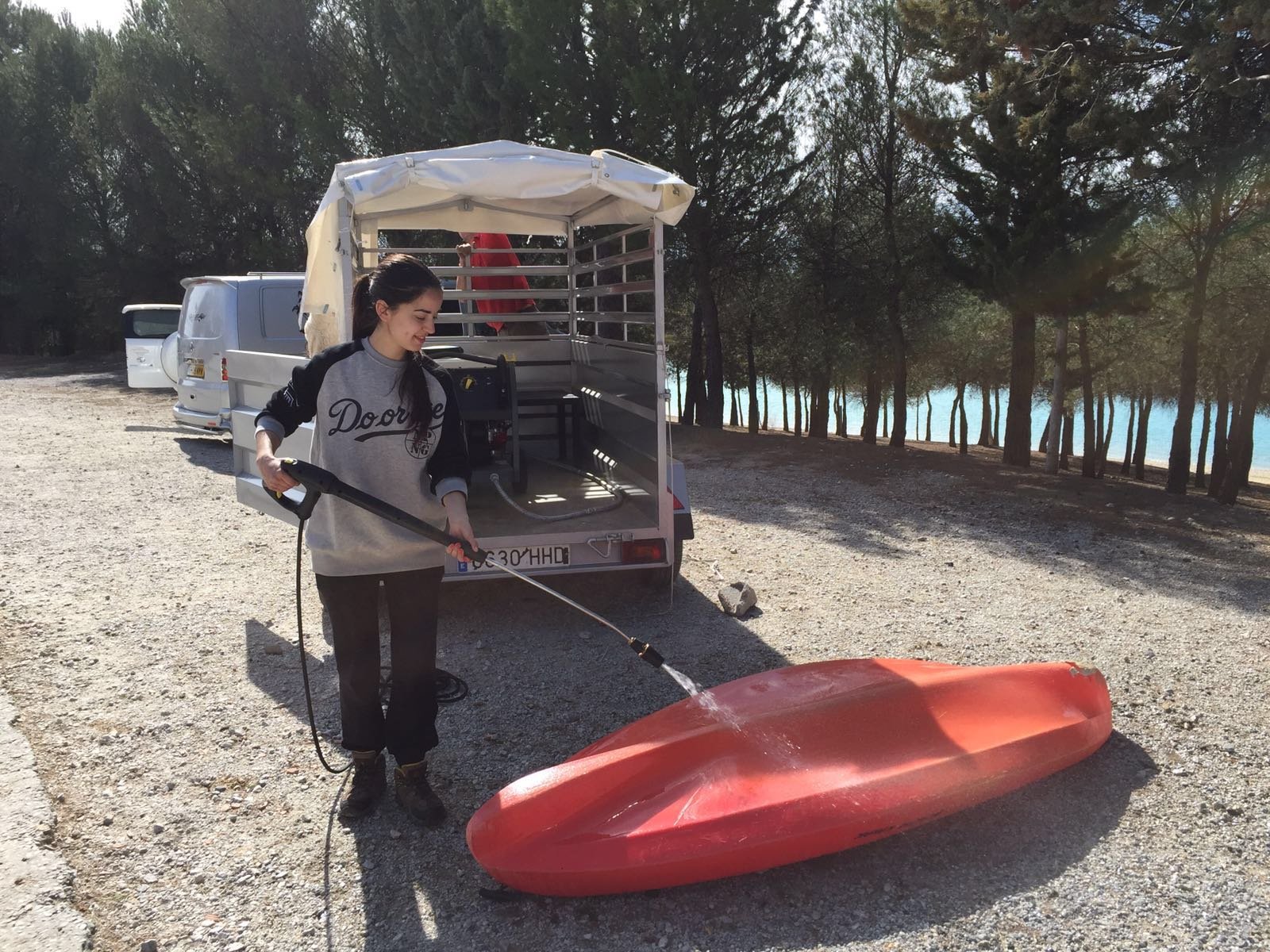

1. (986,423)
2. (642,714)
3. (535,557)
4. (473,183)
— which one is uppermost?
(473,183)

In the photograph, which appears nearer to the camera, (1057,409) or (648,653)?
(648,653)

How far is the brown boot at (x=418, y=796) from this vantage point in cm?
338

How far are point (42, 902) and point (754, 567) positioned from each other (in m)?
5.03

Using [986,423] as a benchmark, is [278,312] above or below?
above

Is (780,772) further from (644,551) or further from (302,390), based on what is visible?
(644,551)

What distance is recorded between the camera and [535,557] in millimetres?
5449

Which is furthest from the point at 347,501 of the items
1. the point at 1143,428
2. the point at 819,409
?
the point at 1143,428

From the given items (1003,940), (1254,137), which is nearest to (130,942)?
(1003,940)

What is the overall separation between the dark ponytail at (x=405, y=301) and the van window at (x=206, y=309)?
340 inches

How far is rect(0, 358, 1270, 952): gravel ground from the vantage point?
2873mm

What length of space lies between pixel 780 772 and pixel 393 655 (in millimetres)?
1380

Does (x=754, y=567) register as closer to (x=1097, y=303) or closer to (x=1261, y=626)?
(x=1261, y=626)

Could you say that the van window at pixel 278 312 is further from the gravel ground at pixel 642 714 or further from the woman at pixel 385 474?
the woman at pixel 385 474

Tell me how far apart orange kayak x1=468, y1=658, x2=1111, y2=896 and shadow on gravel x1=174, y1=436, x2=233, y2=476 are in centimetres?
892
